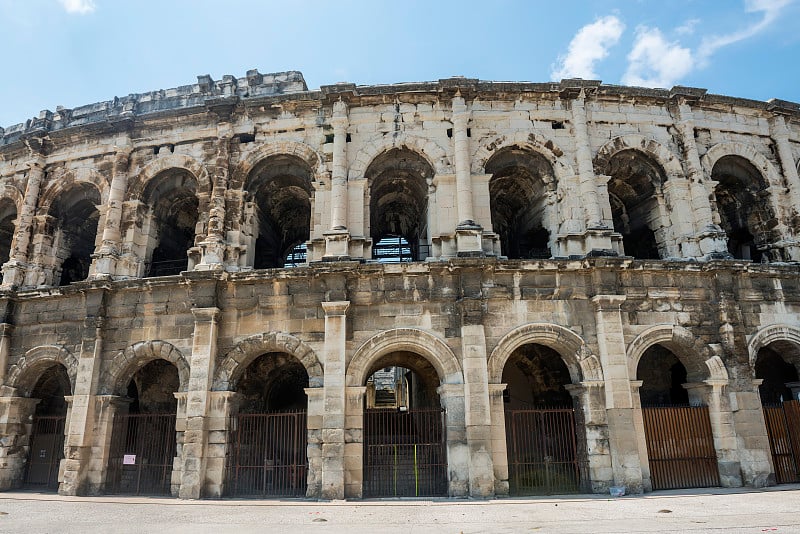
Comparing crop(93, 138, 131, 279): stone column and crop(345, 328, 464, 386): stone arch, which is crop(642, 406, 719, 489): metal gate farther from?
crop(93, 138, 131, 279): stone column

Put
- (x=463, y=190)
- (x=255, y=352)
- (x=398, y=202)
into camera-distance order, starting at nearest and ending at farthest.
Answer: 1. (x=255, y=352)
2. (x=463, y=190)
3. (x=398, y=202)

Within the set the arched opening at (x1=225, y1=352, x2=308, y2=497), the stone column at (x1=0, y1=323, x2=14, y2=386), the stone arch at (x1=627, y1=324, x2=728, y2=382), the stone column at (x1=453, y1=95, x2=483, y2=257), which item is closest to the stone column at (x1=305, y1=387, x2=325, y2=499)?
the arched opening at (x1=225, y1=352, x2=308, y2=497)

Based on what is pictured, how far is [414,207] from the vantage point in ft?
47.7

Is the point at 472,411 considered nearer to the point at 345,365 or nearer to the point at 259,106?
the point at 345,365

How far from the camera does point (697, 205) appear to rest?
39.5ft

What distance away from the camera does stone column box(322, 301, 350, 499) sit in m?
9.71

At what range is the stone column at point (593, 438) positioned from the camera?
995 cm

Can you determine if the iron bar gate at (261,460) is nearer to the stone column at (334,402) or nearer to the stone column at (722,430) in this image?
the stone column at (334,402)

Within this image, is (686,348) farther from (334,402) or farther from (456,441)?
(334,402)

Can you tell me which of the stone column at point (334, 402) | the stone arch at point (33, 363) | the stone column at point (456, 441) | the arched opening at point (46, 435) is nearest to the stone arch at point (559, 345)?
the stone column at point (456, 441)

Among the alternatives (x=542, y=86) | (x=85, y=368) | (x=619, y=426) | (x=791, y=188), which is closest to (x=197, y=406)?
(x=85, y=368)

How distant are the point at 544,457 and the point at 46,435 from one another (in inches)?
480

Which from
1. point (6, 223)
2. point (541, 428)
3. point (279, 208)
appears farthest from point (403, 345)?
point (6, 223)

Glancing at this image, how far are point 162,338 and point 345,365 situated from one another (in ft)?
14.0
